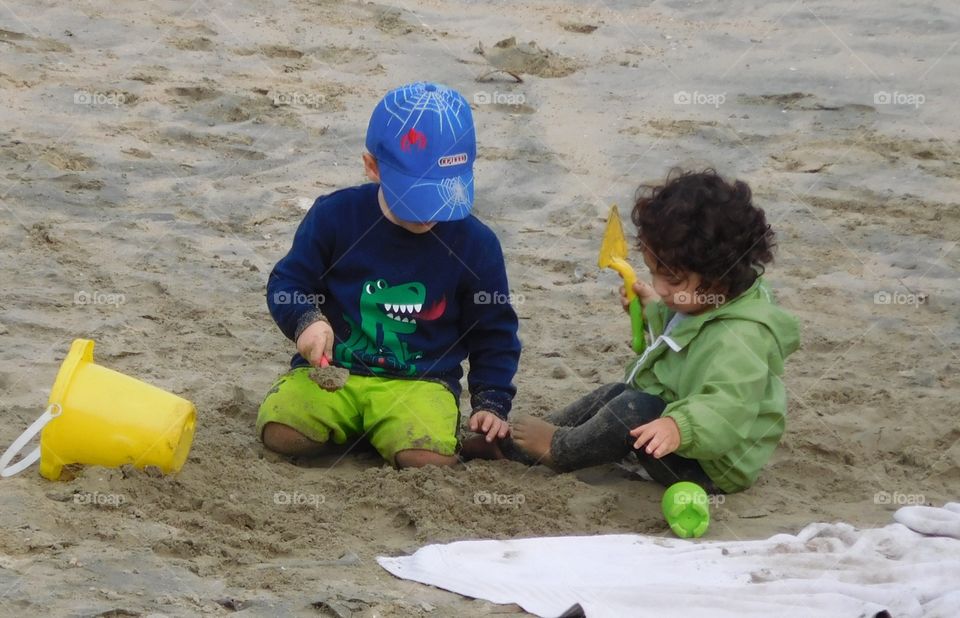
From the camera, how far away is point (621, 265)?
11.7ft

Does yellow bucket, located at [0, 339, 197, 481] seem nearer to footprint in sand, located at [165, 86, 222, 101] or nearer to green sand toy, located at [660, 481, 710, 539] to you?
green sand toy, located at [660, 481, 710, 539]

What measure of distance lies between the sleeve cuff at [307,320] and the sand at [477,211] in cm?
33

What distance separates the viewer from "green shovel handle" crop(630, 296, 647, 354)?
354 centimetres

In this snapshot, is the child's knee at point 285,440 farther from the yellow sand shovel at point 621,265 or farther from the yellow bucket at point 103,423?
the yellow sand shovel at point 621,265

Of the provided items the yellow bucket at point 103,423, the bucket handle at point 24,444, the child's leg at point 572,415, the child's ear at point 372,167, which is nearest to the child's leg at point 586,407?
the child's leg at point 572,415

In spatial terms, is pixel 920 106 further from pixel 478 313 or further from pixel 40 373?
pixel 40 373

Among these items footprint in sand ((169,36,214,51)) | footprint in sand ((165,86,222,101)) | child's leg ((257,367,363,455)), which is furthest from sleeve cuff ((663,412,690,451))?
footprint in sand ((169,36,214,51))

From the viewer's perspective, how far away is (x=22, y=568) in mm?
2488

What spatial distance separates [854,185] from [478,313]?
251 cm

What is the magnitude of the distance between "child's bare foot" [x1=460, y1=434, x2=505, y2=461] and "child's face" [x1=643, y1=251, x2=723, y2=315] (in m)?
0.60

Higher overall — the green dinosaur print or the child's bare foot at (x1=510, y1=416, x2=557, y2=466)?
the green dinosaur print

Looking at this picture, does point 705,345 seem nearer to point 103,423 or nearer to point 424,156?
point 424,156

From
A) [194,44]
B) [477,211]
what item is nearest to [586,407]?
[477,211]

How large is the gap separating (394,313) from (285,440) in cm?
43
